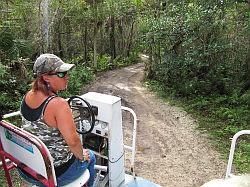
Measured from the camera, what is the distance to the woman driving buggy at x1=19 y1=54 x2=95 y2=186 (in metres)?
2.91

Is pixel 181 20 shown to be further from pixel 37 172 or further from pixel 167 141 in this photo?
pixel 37 172

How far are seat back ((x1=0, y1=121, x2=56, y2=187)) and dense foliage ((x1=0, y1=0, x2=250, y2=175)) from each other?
3.81m

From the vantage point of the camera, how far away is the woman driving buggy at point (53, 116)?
291 centimetres

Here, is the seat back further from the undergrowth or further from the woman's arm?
the undergrowth

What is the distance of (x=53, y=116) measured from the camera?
9.57 feet

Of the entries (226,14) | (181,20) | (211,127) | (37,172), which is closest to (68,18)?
(181,20)

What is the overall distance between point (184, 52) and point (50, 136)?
9.05 m

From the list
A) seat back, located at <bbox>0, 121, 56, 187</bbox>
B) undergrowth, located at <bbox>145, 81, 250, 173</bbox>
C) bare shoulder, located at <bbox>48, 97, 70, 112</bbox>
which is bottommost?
undergrowth, located at <bbox>145, 81, 250, 173</bbox>

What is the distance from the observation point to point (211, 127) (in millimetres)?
8281

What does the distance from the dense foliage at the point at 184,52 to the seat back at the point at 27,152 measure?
3809mm

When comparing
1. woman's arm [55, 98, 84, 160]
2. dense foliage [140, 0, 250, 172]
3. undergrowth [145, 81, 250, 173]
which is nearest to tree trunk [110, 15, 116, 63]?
dense foliage [140, 0, 250, 172]

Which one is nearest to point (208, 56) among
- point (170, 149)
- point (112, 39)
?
point (170, 149)

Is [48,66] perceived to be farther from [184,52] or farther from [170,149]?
[184,52]

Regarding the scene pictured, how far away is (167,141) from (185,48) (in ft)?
16.2
